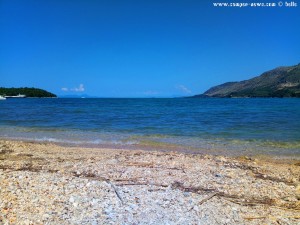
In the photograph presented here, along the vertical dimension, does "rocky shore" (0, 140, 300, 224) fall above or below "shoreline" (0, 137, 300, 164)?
above

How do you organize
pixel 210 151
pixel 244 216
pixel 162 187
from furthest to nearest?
pixel 210 151 < pixel 162 187 < pixel 244 216

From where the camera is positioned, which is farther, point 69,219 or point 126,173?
point 126,173

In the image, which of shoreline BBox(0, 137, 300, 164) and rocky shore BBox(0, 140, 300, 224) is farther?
shoreline BBox(0, 137, 300, 164)

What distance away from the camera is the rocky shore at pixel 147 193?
609 cm

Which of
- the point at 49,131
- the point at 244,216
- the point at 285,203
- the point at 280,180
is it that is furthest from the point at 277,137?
the point at 49,131

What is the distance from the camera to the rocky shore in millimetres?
6094

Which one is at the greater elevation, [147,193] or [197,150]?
[147,193]

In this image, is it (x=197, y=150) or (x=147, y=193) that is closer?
(x=147, y=193)

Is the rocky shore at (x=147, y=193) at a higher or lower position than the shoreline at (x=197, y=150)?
higher

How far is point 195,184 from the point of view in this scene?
8.24m

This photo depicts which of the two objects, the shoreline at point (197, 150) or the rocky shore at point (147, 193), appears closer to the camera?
the rocky shore at point (147, 193)

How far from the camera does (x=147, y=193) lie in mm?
7270

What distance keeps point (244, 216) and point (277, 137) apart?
14683 mm

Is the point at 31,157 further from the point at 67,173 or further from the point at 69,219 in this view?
the point at 69,219
